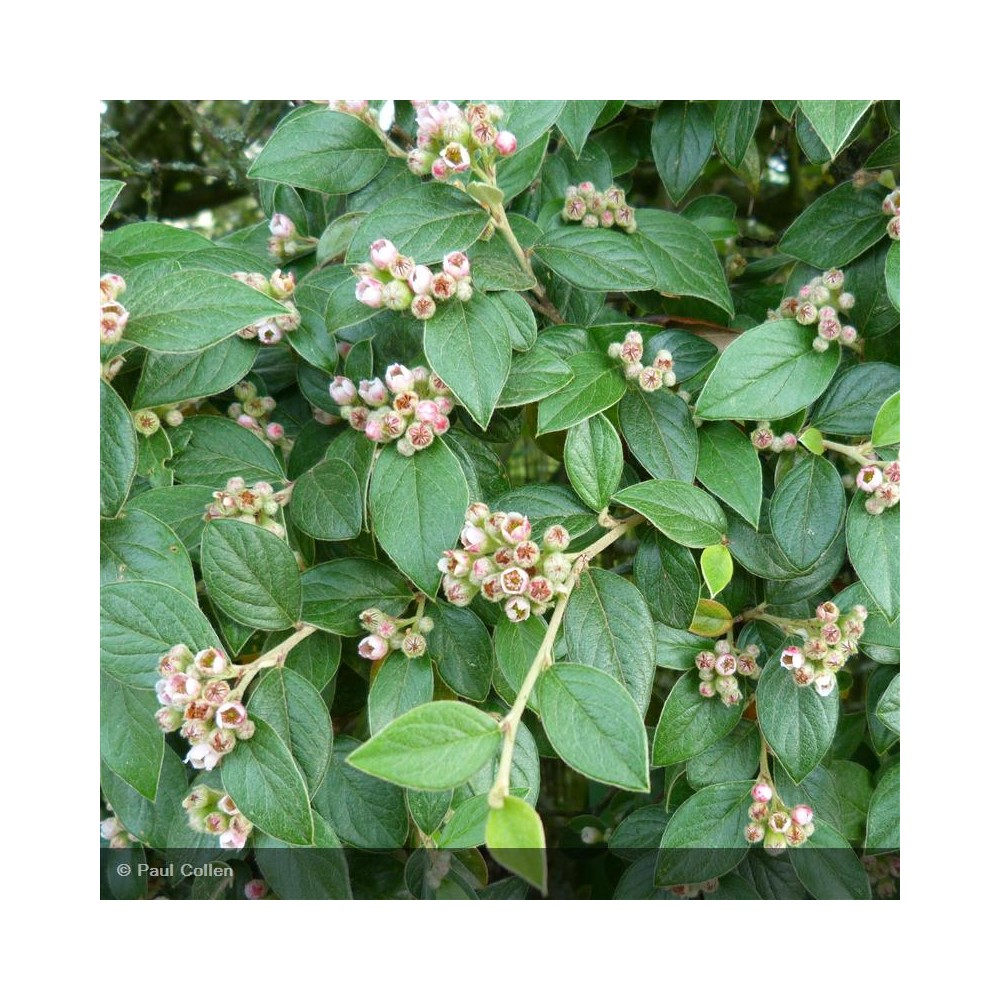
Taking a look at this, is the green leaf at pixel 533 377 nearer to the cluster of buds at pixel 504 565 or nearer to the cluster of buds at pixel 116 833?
the cluster of buds at pixel 504 565

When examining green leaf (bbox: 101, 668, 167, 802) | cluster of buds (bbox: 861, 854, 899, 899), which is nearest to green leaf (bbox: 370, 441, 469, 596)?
green leaf (bbox: 101, 668, 167, 802)

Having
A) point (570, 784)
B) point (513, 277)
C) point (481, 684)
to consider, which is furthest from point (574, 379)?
point (570, 784)

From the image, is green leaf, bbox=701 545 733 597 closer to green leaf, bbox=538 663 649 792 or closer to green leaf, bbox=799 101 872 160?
green leaf, bbox=538 663 649 792

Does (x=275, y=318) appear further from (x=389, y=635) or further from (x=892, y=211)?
(x=892, y=211)

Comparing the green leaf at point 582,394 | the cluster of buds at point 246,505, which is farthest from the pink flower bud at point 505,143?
the cluster of buds at point 246,505

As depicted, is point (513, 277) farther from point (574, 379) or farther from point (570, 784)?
point (570, 784)
